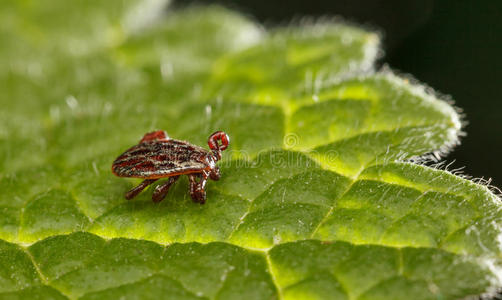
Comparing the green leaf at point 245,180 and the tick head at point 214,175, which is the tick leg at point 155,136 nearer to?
the green leaf at point 245,180

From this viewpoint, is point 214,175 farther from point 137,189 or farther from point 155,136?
point 155,136

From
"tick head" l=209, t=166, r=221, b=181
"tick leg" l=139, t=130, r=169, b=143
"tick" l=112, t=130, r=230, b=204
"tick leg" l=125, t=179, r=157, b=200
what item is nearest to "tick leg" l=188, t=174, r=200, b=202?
"tick" l=112, t=130, r=230, b=204

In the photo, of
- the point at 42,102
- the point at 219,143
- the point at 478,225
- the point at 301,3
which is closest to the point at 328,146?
the point at 219,143

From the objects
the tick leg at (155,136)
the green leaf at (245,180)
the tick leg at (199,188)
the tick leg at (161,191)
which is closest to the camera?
the green leaf at (245,180)

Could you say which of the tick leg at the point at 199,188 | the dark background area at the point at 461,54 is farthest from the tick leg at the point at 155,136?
the dark background area at the point at 461,54

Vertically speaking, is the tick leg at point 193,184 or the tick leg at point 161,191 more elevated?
the tick leg at point 193,184

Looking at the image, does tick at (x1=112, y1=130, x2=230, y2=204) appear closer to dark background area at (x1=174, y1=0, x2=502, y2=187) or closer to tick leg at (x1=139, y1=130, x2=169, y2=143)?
tick leg at (x1=139, y1=130, x2=169, y2=143)

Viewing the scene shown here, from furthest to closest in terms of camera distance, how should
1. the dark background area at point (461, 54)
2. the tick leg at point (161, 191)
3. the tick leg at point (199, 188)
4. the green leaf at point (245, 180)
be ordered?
the dark background area at point (461, 54) → the tick leg at point (161, 191) → the tick leg at point (199, 188) → the green leaf at point (245, 180)

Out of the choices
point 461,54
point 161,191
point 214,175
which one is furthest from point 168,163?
point 461,54
